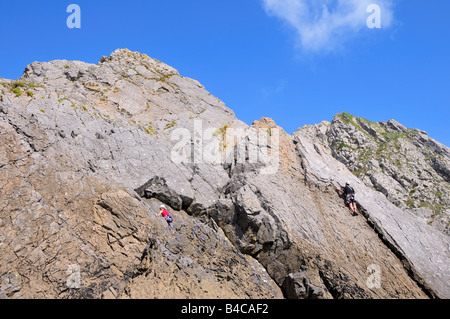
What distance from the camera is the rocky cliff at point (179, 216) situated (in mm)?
17078

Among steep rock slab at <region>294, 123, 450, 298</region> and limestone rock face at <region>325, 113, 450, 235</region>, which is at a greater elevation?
limestone rock face at <region>325, 113, 450, 235</region>

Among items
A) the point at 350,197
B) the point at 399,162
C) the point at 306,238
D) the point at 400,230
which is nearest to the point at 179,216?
the point at 306,238

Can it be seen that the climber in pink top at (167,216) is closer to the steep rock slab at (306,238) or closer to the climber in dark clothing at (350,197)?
the steep rock slab at (306,238)

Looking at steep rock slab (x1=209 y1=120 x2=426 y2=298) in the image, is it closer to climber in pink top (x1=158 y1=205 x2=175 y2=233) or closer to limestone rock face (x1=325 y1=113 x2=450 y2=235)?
climber in pink top (x1=158 y1=205 x2=175 y2=233)

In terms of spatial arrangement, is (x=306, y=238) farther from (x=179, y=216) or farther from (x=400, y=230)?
(x=179, y=216)

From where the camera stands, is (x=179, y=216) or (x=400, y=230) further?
(x=400, y=230)

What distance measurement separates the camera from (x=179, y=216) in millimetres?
23219

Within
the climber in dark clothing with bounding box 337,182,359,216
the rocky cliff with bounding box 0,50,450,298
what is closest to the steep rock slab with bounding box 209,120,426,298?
the rocky cliff with bounding box 0,50,450,298

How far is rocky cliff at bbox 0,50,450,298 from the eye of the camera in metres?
17.1

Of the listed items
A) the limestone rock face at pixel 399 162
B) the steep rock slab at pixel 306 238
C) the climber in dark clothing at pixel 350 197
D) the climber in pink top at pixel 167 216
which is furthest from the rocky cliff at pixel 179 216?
the limestone rock face at pixel 399 162
